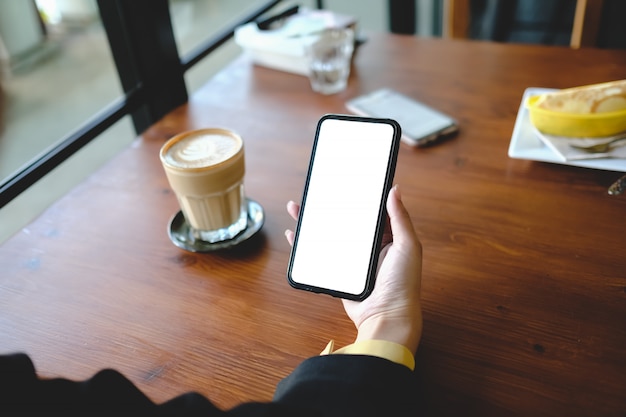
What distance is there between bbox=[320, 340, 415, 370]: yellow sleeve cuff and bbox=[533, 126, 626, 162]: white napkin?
17.1 inches

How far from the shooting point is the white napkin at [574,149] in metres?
0.77

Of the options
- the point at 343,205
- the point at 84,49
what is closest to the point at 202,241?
the point at 343,205

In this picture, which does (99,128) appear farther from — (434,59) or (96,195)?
(434,59)

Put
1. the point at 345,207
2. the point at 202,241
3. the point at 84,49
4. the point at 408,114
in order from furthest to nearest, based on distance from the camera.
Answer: the point at 84,49 < the point at 408,114 < the point at 202,241 < the point at 345,207

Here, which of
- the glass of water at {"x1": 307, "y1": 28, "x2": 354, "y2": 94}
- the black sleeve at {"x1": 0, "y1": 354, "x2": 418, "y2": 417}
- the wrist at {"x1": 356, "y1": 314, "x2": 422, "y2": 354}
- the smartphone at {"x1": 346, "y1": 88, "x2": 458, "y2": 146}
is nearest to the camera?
the black sleeve at {"x1": 0, "y1": 354, "x2": 418, "y2": 417}

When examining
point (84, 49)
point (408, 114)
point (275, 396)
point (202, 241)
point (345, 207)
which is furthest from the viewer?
point (84, 49)

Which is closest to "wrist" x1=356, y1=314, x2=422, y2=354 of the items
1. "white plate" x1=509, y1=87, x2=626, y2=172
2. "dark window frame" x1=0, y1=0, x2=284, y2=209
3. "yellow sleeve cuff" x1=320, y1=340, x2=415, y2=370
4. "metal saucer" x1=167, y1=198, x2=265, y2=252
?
"yellow sleeve cuff" x1=320, y1=340, x2=415, y2=370

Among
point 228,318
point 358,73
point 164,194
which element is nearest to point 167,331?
point 228,318

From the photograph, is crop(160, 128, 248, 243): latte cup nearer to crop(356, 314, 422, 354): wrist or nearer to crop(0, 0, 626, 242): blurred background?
crop(356, 314, 422, 354): wrist

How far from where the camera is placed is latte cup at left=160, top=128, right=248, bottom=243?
0.67m

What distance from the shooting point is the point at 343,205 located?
0.61m

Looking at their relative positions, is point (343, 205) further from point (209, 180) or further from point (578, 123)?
point (578, 123)

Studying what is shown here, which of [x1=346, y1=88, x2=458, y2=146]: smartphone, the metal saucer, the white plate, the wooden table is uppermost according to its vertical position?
[x1=346, y1=88, x2=458, y2=146]: smartphone

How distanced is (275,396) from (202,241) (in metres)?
0.28
